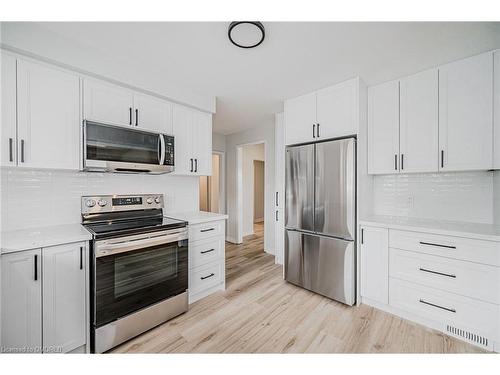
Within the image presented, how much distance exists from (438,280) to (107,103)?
3.30m

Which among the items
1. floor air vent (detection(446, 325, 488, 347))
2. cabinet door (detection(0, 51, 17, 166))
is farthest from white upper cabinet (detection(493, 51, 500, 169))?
cabinet door (detection(0, 51, 17, 166))

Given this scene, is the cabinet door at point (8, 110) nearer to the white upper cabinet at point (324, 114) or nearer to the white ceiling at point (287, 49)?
the white ceiling at point (287, 49)

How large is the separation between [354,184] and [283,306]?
4.81 feet

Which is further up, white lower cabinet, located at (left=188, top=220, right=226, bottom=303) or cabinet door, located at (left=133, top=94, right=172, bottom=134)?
cabinet door, located at (left=133, top=94, right=172, bottom=134)

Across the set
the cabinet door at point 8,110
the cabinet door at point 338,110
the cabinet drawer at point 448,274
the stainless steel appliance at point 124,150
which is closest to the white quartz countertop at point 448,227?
the cabinet drawer at point 448,274

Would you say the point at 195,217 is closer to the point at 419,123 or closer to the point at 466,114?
the point at 419,123

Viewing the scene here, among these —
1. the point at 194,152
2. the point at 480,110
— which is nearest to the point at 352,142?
the point at 480,110

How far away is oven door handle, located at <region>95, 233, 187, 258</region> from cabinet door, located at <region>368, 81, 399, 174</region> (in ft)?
7.28

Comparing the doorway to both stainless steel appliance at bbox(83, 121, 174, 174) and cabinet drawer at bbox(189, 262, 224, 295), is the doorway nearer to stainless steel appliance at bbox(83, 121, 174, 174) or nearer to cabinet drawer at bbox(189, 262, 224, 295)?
cabinet drawer at bbox(189, 262, 224, 295)

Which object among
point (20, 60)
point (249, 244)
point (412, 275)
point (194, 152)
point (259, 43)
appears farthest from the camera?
point (249, 244)

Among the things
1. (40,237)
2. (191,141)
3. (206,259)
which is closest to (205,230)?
(206,259)

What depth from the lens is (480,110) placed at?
192 centimetres

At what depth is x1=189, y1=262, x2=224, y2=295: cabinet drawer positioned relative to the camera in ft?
7.62

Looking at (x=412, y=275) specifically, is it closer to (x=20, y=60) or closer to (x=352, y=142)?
(x=352, y=142)
